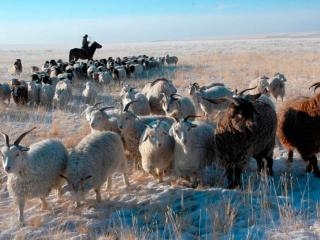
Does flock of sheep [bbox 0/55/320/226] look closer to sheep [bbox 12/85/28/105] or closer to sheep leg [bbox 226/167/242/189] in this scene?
sheep leg [bbox 226/167/242/189]

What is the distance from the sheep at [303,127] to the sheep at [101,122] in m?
3.04

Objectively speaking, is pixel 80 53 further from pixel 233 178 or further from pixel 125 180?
pixel 233 178

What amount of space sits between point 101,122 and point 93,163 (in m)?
2.13

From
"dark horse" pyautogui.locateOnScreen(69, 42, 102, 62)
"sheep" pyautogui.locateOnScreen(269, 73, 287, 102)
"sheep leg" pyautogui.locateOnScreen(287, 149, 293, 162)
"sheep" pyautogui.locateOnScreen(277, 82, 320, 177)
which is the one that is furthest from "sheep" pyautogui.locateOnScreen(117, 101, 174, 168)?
"dark horse" pyautogui.locateOnScreen(69, 42, 102, 62)

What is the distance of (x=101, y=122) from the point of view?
8539 millimetres

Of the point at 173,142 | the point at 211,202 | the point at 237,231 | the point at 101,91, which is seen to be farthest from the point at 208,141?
the point at 101,91

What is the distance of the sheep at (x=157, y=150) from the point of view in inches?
287

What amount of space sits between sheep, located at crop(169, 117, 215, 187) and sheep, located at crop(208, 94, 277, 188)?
250mm

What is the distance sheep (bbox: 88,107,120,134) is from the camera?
8.48m

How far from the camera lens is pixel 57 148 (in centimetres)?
682

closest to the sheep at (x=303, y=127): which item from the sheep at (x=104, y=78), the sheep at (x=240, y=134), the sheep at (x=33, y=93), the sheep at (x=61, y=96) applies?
the sheep at (x=240, y=134)

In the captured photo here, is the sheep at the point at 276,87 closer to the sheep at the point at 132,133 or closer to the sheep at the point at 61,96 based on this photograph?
the sheep at the point at 61,96

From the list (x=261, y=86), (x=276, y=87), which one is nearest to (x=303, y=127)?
(x=261, y=86)

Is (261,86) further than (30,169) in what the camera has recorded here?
Yes
